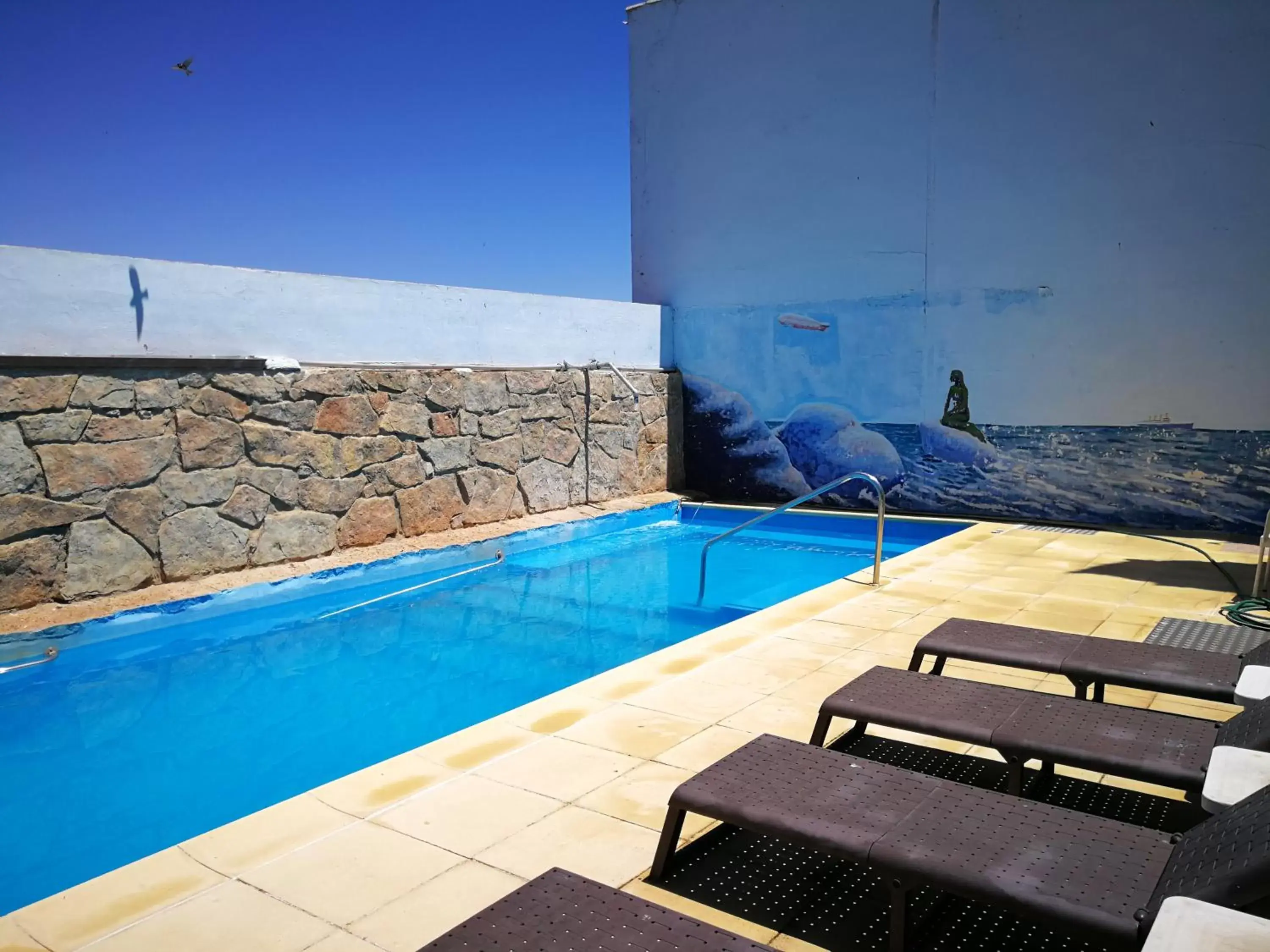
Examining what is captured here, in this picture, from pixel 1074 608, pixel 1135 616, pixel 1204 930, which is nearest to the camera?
pixel 1204 930

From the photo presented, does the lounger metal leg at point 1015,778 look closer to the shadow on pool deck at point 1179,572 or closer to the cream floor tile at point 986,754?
the cream floor tile at point 986,754

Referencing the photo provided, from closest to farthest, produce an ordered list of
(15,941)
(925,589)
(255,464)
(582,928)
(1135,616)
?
(582,928), (15,941), (1135,616), (925,589), (255,464)

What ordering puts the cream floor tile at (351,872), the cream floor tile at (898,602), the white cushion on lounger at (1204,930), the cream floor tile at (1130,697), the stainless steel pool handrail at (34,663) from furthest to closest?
the cream floor tile at (898,602) → the stainless steel pool handrail at (34,663) → the cream floor tile at (1130,697) → the cream floor tile at (351,872) → the white cushion on lounger at (1204,930)

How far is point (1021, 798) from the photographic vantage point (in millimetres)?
2459

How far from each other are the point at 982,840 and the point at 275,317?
711 cm

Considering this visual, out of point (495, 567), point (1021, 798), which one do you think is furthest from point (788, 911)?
point (495, 567)

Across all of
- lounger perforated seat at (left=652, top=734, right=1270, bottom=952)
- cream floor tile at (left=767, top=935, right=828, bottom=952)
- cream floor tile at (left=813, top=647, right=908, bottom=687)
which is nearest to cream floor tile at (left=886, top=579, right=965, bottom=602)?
cream floor tile at (left=813, top=647, right=908, bottom=687)

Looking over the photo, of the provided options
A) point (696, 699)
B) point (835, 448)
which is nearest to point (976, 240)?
point (835, 448)

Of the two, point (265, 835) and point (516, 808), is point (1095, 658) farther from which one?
point (265, 835)

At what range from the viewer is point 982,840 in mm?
2188

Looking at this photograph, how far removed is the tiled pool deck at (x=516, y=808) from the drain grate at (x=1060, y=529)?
3.43 meters

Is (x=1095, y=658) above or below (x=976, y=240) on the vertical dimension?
below

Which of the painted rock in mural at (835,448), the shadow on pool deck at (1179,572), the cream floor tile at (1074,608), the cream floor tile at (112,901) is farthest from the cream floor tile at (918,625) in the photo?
the painted rock in mural at (835,448)

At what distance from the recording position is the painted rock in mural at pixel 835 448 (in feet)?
36.2
